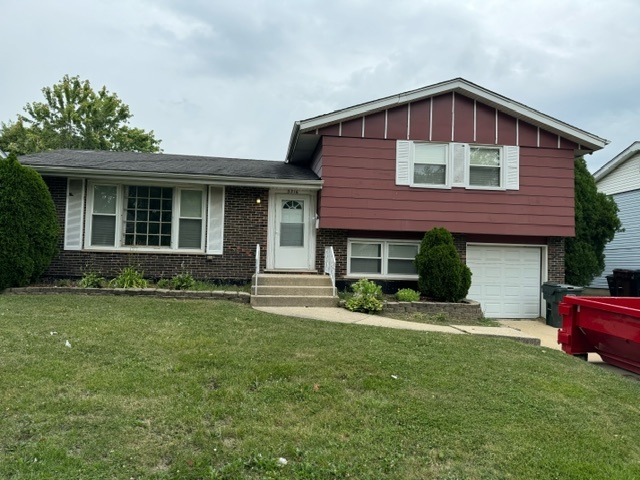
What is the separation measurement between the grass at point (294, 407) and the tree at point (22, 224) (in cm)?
317

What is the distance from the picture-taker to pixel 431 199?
33.1 ft

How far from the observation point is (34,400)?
3301 mm

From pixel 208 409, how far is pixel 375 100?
8.27 m

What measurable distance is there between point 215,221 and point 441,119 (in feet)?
19.6

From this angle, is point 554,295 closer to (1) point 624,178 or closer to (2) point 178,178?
(2) point 178,178

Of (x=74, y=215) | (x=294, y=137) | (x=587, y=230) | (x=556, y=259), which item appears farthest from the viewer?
(x=587, y=230)

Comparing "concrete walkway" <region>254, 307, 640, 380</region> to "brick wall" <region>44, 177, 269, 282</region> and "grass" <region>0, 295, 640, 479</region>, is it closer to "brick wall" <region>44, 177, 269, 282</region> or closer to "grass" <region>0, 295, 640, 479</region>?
"grass" <region>0, 295, 640, 479</region>

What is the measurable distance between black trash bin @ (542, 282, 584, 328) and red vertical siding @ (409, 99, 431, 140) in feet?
15.0

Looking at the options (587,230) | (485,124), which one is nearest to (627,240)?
(587,230)

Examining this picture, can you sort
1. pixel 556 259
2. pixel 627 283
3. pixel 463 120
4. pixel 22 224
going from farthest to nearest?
1. pixel 627 283
2. pixel 556 259
3. pixel 463 120
4. pixel 22 224

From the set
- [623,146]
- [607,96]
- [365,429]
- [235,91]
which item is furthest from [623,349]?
[235,91]

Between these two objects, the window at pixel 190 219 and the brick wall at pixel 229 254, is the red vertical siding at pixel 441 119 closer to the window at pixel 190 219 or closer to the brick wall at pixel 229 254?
the brick wall at pixel 229 254

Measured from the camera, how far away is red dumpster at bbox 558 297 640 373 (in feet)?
16.7

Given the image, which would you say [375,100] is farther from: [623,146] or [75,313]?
[623,146]
